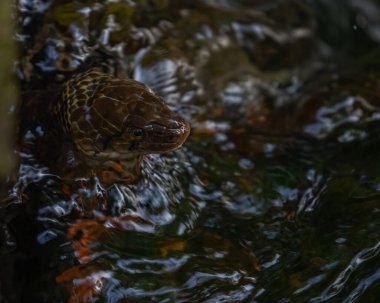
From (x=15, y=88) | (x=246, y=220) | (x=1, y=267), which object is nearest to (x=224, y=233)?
(x=246, y=220)

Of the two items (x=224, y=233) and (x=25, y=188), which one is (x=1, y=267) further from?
(x=224, y=233)

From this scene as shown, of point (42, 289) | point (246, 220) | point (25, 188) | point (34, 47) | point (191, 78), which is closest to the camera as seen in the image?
point (42, 289)

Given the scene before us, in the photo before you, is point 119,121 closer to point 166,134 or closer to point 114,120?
point 114,120

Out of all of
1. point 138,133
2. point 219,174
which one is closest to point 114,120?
point 138,133

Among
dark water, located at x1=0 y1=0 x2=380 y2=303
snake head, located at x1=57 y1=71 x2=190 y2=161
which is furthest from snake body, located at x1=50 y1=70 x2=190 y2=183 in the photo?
dark water, located at x1=0 y1=0 x2=380 y2=303

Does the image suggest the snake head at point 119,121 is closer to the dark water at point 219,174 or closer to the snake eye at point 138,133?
the snake eye at point 138,133

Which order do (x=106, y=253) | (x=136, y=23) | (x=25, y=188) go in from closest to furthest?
1. (x=106, y=253)
2. (x=25, y=188)
3. (x=136, y=23)

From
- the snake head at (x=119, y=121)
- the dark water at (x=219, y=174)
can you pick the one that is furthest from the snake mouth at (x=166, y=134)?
the dark water at (x=219, y=174)
